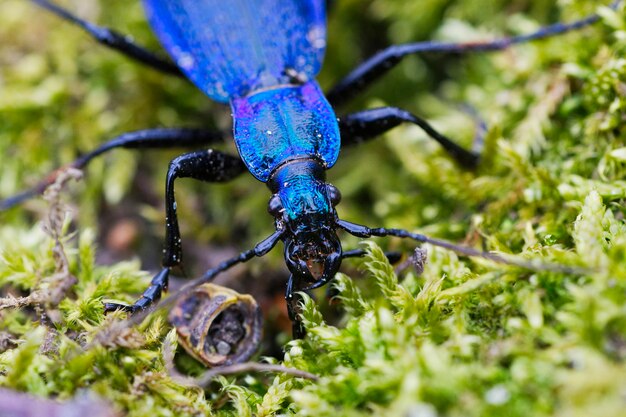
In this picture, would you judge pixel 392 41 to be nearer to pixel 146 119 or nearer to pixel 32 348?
pixel 146 119

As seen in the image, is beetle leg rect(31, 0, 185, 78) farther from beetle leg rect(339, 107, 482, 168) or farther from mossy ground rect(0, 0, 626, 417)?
beetle leg rect(339, 107, 482, 168)

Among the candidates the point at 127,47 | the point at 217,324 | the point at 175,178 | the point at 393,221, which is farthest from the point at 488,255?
the point at 127,47

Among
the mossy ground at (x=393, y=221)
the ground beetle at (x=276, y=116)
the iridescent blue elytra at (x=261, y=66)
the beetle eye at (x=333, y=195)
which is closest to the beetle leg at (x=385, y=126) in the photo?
the ground beetle at (x=276, y=116)

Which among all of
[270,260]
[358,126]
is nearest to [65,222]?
[270,260]

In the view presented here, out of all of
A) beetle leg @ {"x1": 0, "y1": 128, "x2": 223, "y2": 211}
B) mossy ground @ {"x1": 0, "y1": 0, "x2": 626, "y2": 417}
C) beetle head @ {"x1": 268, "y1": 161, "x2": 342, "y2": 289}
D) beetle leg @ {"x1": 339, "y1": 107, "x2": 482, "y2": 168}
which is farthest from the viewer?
beetle leg @ {"x1": 0, "y1": 128, "x2": 223, "y2": 211}

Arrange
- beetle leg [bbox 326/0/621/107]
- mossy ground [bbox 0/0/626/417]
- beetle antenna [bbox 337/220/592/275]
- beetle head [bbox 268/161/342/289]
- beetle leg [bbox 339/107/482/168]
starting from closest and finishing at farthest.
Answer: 1. mossy ground [bbox 0/0/626/417]
2. beetle antenna [bbox 337/220/592/275]
3. beetle head [bbox 268/161/342/289]
4. beetle leg [bbox 339/107/482/168]
5. beetle leg [bbox 326/0/621/107]

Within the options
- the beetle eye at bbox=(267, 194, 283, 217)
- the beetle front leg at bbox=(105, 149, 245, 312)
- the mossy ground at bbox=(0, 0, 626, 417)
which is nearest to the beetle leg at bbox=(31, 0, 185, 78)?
the mossy ground at bbox=(0, 0, 626, 417)

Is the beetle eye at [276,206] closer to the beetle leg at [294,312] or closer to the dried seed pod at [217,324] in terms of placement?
the beetle leg at [294,312]

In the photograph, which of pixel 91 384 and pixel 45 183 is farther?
pixel 45 183
